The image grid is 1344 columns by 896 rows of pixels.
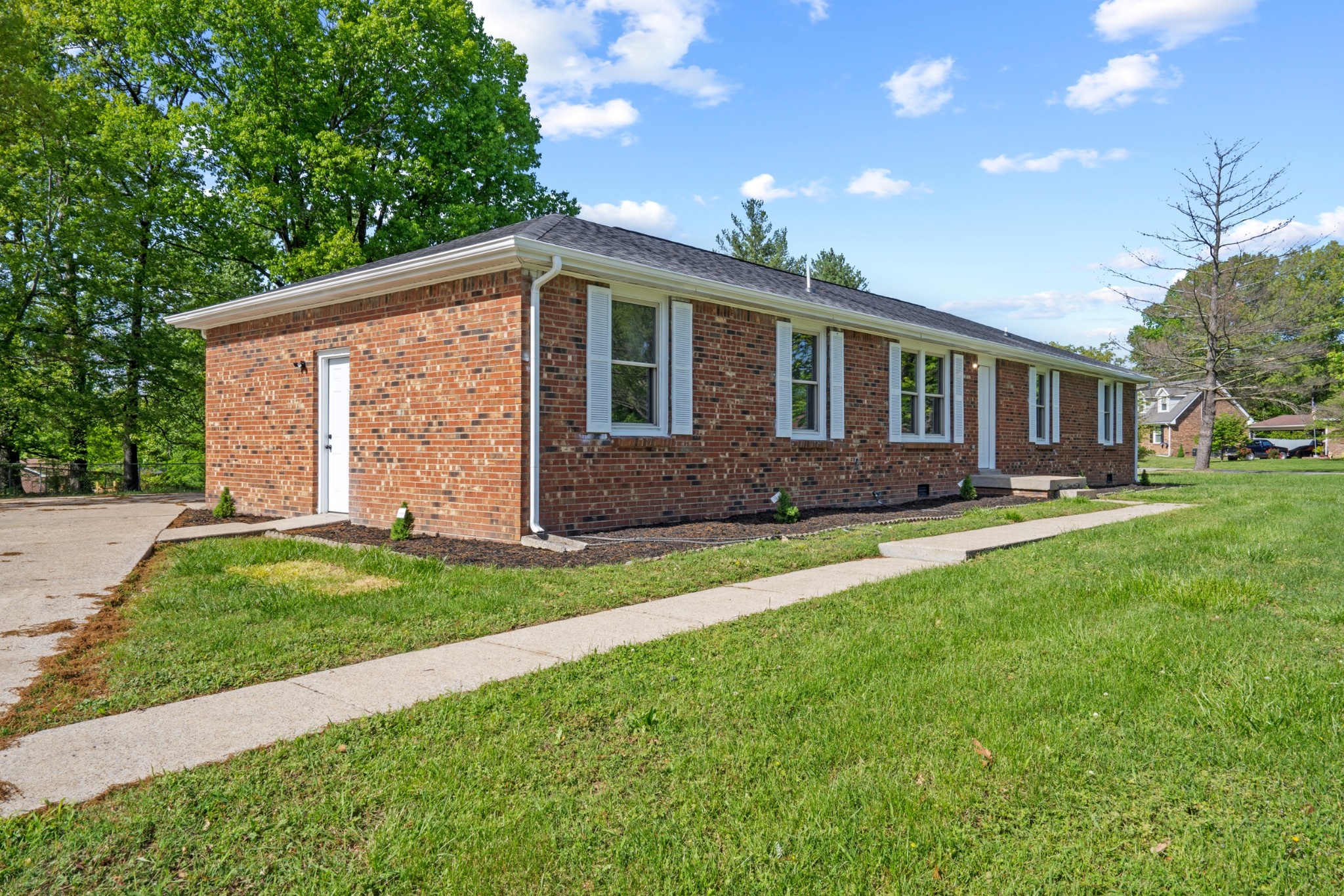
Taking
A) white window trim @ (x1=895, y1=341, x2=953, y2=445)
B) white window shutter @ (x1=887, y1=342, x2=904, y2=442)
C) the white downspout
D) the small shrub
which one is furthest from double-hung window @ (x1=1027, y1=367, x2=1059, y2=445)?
the small shrub

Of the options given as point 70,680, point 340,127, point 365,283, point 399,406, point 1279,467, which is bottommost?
point 70,680

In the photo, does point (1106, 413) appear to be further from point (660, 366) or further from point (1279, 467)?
point (1279, 467)

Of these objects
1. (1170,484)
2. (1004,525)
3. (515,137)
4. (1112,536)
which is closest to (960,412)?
(1004,525)

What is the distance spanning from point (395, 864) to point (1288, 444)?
82458 mm

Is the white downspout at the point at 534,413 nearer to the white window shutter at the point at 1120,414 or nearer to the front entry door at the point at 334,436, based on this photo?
the front entry door at the point at 334,436

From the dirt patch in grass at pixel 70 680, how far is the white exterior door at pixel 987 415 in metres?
14.4

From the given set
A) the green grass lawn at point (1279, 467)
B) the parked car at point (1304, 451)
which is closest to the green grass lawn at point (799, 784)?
the green grass lawn at point (1279, 467)

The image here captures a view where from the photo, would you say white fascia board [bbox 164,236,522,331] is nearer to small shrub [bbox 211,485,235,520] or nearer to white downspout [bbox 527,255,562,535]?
white downspout [bbox 527,255,562,535]

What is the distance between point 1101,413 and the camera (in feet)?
67.1

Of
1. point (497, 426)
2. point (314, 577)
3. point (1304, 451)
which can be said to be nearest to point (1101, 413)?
point (497, 426)

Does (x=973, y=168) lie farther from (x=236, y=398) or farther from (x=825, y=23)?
(x=236, y=398)

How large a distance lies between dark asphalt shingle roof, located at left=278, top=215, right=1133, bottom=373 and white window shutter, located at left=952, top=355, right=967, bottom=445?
1.81 feet

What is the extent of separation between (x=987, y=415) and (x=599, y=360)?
32.9ft

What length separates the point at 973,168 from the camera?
13.4 meters
